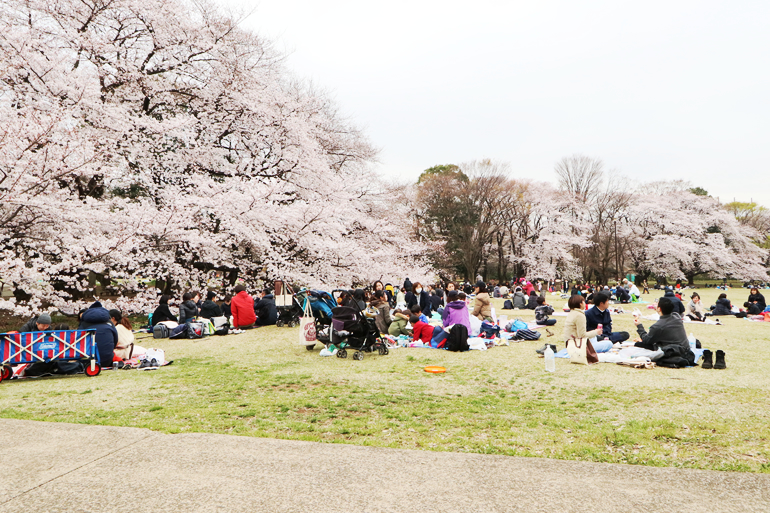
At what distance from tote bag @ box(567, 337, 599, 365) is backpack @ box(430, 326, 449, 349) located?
8.38 ft

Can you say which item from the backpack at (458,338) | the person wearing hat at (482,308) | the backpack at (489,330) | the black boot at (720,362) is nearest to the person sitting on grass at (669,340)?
the black boot at (720,362)

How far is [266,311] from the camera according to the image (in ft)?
42.1

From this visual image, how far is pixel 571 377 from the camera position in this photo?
657 cm

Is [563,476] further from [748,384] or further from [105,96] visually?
[105,96]

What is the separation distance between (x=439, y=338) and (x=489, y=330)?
5.24 feet

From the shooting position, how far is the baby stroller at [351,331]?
27.5 feet

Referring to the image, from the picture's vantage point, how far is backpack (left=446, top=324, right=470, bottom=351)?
8.95m

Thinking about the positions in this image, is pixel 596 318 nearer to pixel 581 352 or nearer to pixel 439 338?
pixel 581 352

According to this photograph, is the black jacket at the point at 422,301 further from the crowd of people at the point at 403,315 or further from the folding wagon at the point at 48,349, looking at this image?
the folding wagon at the point at 48,349

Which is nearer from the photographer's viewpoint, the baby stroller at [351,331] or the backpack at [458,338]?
the baby stroller at [351,331]

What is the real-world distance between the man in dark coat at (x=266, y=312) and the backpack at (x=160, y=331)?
2.51 meters

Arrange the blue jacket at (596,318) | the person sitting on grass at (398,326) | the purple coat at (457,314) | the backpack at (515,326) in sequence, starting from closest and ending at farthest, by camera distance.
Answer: the blue jacket at (596,318) < the purple coat at (457,314) < the person sitting on grass at (398,326) < the backpack at (515,326)

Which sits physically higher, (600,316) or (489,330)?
(600,316)

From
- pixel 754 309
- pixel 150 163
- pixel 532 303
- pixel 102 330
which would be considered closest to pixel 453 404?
pixel 102 330
